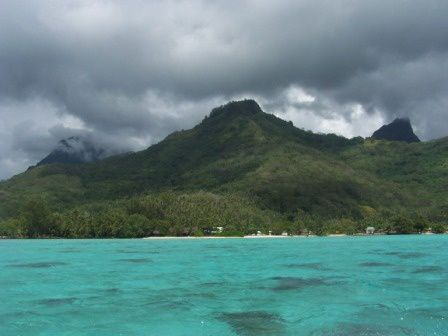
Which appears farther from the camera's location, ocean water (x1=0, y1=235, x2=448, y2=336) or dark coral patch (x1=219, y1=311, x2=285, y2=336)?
ocean water (x1=0, y1=235, x2=448, y2=336)

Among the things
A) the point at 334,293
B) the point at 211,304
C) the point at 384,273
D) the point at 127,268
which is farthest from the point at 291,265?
the point at 211,304

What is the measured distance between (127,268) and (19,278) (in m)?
12.7

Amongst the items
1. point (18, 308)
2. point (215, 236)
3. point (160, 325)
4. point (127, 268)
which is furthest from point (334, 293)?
point (215, 236)

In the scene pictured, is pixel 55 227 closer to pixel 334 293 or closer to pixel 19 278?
pixel 19 278

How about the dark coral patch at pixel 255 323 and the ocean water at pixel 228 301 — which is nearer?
the dark coral patch at pixel 255 323

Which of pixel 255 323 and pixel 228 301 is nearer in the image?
pixel 255 323

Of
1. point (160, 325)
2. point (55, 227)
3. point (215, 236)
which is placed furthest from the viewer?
point (215, 236)

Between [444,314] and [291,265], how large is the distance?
104 ft

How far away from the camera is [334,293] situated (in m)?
35.3

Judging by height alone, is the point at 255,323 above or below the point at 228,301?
below

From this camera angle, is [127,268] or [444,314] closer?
[444,314]

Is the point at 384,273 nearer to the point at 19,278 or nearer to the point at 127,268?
the point at 127,268

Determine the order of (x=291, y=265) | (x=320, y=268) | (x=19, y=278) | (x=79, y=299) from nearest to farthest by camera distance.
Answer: (x=79, y=299) → (x=19, y=278) → (x=320, y=268) → (x=291, y=265)

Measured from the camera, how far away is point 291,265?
58.2 meters
